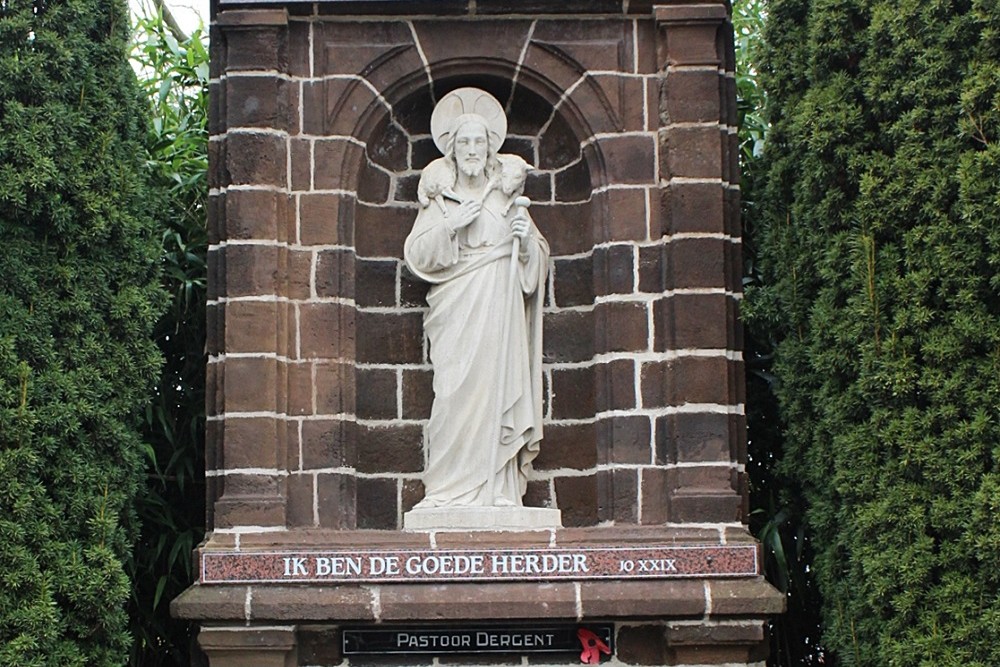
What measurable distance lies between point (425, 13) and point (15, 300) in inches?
106

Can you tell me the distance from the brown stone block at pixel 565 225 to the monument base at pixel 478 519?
1533 mm

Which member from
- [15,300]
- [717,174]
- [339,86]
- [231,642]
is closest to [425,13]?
[339,86]

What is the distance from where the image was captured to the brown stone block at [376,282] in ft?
33.2

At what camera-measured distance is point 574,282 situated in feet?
33.4

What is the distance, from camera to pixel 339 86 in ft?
32.8

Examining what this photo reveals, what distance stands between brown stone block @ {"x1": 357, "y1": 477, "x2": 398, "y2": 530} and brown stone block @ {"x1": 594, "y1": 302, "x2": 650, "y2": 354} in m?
1.37

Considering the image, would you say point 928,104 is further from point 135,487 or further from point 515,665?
point 135,487

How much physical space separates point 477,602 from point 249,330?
1.81m

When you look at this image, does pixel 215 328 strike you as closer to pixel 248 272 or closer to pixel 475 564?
pixel 248 272

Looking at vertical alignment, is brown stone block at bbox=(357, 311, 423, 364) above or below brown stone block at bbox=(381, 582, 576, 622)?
above

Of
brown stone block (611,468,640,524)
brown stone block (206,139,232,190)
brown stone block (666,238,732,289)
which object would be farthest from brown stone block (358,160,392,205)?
brown stone block (611,468,640,524)

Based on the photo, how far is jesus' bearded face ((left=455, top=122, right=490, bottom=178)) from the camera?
9953 mm

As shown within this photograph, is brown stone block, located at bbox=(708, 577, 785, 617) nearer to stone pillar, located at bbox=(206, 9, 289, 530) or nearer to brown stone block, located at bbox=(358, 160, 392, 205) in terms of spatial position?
stone pillar, located at bbox=(206, 9, 289, 530)

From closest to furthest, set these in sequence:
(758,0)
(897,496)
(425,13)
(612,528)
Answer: (897,496) < (612,528) < (425,13) < (758,0)
